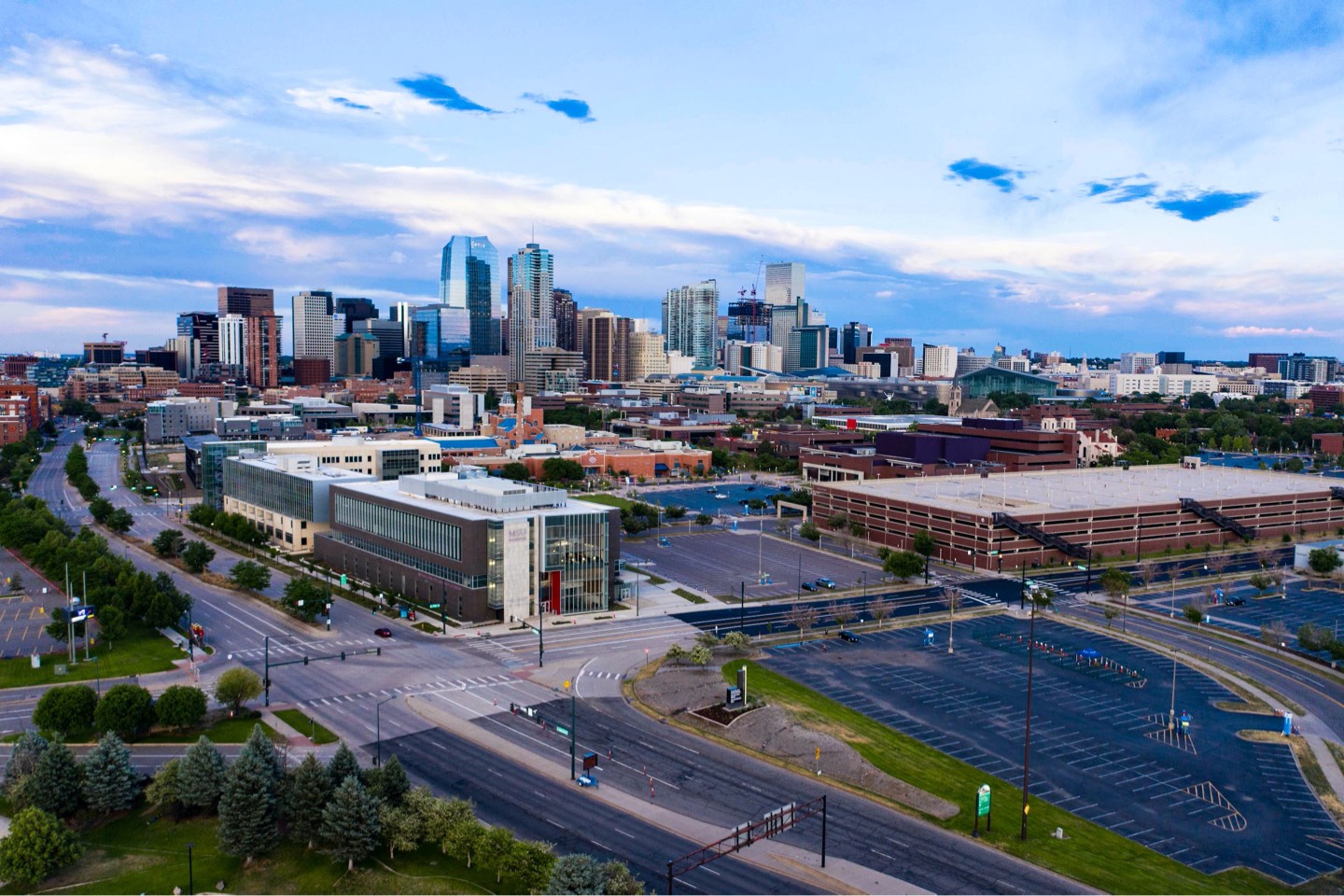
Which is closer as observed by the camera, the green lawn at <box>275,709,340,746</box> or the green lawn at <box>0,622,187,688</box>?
the green lawn at <box>275,709,340,746</box>

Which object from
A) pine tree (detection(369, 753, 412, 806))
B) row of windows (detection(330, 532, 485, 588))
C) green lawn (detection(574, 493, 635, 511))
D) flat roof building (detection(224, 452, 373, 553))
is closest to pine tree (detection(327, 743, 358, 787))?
pine tree (detection(369, 753, 412, 806))

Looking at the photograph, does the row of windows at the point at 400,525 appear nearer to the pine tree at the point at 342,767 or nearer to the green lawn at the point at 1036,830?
the green lawn at the point at 1036,830

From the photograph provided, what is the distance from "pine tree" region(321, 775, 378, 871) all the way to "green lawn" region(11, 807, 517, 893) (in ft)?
2.30

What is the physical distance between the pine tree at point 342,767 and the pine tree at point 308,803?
724 mm

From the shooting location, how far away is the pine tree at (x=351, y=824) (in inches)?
1473

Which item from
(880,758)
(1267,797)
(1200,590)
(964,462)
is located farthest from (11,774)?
(964,462)

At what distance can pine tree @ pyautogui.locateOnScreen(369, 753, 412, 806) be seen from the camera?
39.5 metres

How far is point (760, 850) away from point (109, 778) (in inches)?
1087

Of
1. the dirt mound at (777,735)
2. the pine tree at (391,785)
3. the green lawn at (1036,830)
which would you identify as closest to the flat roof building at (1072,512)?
the dirt mound at (777,735)

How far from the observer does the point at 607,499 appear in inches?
5404

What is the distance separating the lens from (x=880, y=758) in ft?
155

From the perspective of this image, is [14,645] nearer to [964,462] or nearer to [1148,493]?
[1148,493]

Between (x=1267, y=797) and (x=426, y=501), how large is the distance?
6419 cm

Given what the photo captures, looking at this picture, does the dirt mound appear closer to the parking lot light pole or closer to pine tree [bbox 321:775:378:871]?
the parking lot light pole
